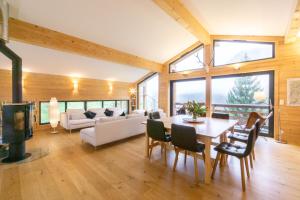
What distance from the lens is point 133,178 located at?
2.33 meters

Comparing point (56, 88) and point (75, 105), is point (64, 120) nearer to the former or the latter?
point (75, 105)

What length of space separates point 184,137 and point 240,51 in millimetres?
4307

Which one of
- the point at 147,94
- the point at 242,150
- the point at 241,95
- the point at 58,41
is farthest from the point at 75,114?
the point at 241,95

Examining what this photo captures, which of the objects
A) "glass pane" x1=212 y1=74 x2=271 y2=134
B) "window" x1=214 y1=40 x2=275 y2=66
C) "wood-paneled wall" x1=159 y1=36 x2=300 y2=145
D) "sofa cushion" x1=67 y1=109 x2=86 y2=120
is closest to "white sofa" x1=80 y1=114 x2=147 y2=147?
"sofa cushion" x1=67 y1=109 x2=86 y2=120

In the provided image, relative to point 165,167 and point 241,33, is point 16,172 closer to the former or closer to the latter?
point 165,167

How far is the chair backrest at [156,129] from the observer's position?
8.66 ft

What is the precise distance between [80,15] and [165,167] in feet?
12.2

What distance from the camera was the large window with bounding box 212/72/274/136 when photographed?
14.2ft

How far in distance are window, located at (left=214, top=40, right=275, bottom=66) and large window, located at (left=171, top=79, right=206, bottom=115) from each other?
1.09 metres

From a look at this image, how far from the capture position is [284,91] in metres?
4.00

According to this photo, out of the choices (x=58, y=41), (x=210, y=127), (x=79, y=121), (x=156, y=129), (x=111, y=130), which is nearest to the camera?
(x=210, y=127)

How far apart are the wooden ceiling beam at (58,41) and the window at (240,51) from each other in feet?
11.2

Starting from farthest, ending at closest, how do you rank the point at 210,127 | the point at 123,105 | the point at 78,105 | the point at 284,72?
the point at 123,105, the point at 78,105, the point at 284,72, the point at 210,127

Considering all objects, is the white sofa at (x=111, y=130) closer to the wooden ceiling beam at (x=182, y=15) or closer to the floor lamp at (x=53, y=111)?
the floor lamp at (x=53, y=111)
